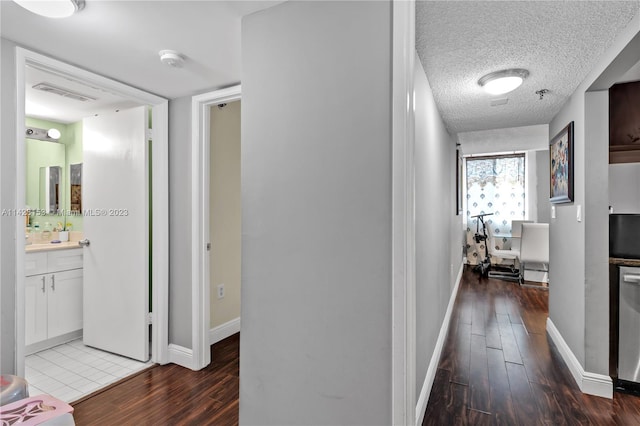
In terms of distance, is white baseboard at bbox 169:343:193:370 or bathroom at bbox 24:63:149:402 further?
white baseboard at bbox 169:343:193:370

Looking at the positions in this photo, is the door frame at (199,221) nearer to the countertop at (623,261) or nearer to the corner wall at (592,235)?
the corner wall at (592,235)

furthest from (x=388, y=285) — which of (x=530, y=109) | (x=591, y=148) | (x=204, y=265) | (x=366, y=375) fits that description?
(x=530, y=109)

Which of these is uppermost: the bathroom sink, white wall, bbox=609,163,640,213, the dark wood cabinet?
the dark wood cabinet

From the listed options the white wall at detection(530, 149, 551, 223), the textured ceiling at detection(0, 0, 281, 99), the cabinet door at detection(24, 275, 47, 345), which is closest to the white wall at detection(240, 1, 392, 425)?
the textured ceiling at detection(0, 0, 281, 99)

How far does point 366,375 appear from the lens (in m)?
1.32

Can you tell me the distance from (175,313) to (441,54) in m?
2.72

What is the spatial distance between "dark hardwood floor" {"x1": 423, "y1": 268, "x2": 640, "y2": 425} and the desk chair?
198 centimetres

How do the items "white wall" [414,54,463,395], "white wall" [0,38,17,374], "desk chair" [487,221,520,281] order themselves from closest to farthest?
"white wall" [0,38,17,374]
"white wall" [414,54,463,395]
"desk chair" [487,221,520,281]

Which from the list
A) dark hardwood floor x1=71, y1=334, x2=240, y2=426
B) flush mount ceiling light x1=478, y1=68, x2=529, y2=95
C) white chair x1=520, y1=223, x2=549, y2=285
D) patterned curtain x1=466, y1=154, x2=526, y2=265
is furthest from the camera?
patterned curtain x1=466, y1=154, x2=526, y2=265

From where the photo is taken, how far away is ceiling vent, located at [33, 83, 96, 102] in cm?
257

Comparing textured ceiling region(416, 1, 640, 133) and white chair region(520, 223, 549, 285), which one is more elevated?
textured ceiling region(416, 1, 640, 133)

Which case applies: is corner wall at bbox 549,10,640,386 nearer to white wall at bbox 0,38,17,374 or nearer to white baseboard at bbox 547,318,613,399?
white baseboard at bbox 547,318,613,399

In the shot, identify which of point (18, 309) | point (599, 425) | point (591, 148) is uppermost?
point (591, 148)

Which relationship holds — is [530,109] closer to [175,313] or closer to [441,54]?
[441,54]
